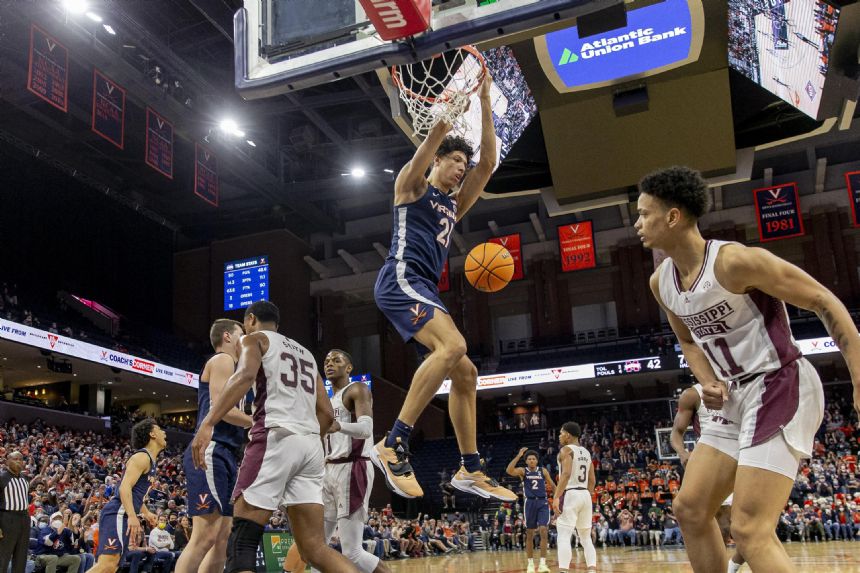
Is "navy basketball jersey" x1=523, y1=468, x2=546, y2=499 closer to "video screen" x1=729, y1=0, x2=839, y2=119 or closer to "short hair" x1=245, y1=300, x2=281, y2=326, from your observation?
"video screen" x1=729, y1=0, x2=839, y2=119

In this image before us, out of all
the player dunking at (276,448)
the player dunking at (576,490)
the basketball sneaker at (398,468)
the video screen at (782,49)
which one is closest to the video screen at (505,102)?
the video screen at (782,49)

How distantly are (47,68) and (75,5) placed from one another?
1585 mm

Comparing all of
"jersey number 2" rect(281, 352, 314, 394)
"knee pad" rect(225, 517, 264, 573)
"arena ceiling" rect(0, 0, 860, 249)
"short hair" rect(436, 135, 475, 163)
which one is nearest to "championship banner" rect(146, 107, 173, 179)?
"arena ceiling" rect(0, 0, 860, 249)

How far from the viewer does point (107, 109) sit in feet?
55.0

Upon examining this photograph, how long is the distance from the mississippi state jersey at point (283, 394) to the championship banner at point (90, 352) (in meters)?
18.3

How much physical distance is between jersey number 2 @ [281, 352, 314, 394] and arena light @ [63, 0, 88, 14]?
14.0 metres

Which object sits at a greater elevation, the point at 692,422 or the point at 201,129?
the point at 201,129

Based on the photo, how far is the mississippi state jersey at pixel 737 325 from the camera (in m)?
3.16

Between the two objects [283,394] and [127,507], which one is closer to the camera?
[283,394]

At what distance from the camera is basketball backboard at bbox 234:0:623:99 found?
13.8 feet

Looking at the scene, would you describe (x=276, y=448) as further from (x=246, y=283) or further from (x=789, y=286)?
(x=246, y=283)

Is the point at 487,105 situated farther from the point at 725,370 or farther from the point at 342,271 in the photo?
the point at 342,271

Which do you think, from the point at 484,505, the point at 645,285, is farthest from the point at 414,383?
the point at 645,285

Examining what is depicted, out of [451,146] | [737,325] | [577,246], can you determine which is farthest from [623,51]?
[577,246]
